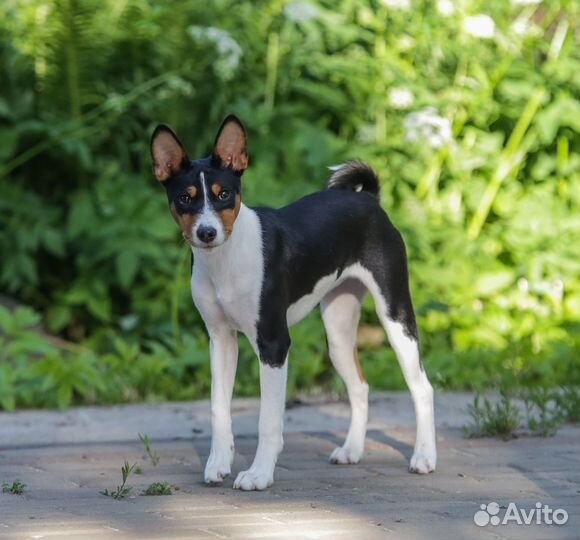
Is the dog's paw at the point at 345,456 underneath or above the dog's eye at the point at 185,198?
underneath

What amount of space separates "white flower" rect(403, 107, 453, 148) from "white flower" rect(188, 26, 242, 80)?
48.3 inches

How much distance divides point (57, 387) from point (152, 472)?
70.4 inches

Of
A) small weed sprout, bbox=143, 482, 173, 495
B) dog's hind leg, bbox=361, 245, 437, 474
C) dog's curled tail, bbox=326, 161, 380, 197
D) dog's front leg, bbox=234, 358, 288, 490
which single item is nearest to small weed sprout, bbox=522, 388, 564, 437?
dog's hind leg, bbox=361, 245, 437, 474

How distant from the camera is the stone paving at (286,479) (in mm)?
3990

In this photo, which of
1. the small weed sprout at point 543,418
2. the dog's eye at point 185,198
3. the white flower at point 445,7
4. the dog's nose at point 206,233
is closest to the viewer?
the dog's nose at point 206,233

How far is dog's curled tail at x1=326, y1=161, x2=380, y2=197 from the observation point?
5539 millimetres

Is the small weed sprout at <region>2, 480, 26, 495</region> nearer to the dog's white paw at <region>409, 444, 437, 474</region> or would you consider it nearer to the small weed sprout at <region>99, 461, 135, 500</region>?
the small weed sprout at <region>99, 461, 135, 500</region>

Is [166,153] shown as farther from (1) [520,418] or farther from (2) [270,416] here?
(1) [520,418]

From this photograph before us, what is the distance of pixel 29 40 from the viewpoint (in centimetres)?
867

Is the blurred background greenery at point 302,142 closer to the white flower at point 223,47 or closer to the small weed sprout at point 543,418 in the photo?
the white flower at point 223,47

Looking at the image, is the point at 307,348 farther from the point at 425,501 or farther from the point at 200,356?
the point at 425,501

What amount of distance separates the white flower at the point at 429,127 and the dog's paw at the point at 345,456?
10.7 feet

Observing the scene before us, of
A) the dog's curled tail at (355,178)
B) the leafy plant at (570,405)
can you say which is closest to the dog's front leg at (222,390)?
the dog's curled tail at (355,178)

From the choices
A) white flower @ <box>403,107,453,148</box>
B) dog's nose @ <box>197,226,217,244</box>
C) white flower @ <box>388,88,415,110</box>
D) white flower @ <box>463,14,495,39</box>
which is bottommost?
dog's nose @ <box>197,226,217,244</box>
